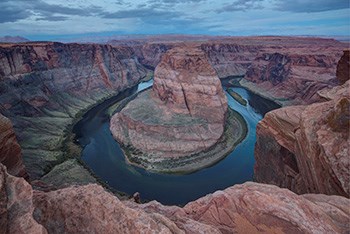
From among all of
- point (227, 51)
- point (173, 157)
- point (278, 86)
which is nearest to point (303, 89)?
point (278, 86)

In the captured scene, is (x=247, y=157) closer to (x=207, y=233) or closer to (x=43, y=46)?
(x=207, y=233)

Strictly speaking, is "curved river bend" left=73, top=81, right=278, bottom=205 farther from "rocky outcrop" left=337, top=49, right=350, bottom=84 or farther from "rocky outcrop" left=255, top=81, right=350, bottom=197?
"rocky outcrop" left=337, top=49, right=350, bottom=84

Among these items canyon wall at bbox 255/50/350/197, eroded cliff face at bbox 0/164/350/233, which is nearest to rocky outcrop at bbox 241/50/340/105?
canyon wall at bbox 255/50/350/197

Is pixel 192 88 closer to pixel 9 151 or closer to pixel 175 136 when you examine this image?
pixel 175 136

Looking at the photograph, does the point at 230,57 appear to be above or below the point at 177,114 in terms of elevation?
above

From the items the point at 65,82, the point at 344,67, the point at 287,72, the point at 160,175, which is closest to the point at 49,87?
the point at 65,82

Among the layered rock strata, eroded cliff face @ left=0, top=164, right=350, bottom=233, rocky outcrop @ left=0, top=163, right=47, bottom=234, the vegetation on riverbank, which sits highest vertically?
rocky outcrop @ left=0, top=163, right=47, bottom=234
